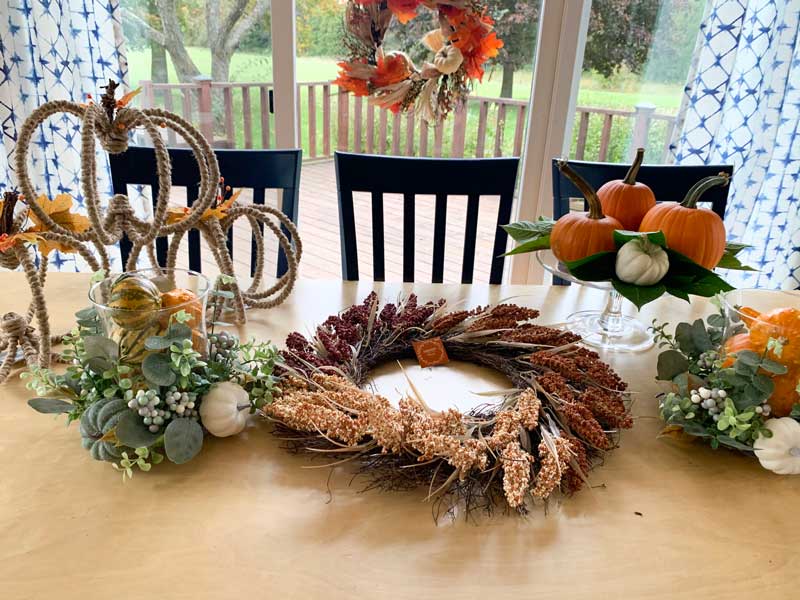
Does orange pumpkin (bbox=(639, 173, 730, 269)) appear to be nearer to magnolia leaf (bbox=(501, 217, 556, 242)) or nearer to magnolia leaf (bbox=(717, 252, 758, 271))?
magnolia leaf (bbox=(717, 252, 758, 271))

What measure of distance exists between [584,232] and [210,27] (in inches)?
69.0

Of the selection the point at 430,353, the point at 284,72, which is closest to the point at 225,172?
the point at 430,353

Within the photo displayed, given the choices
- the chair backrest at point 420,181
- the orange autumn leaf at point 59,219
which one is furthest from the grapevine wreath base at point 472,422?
the chair backrest at point 420,181

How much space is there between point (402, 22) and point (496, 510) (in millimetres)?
1806

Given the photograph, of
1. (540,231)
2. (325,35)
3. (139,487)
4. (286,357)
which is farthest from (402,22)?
(139,487)

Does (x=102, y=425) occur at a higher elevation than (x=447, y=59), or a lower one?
lower

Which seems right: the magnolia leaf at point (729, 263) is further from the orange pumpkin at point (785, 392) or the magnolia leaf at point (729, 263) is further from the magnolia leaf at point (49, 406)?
the magnolia leaf at point (49, 406)

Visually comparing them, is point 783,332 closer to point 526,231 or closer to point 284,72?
point 526,231

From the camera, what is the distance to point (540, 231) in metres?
1.05

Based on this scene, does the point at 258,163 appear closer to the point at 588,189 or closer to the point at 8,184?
the point at 588,189

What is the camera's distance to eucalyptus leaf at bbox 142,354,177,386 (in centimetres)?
68

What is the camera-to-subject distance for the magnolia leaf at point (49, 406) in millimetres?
694

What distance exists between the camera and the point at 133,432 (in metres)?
0.68

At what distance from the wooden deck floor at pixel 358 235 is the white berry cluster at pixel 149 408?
1835 millimetres
